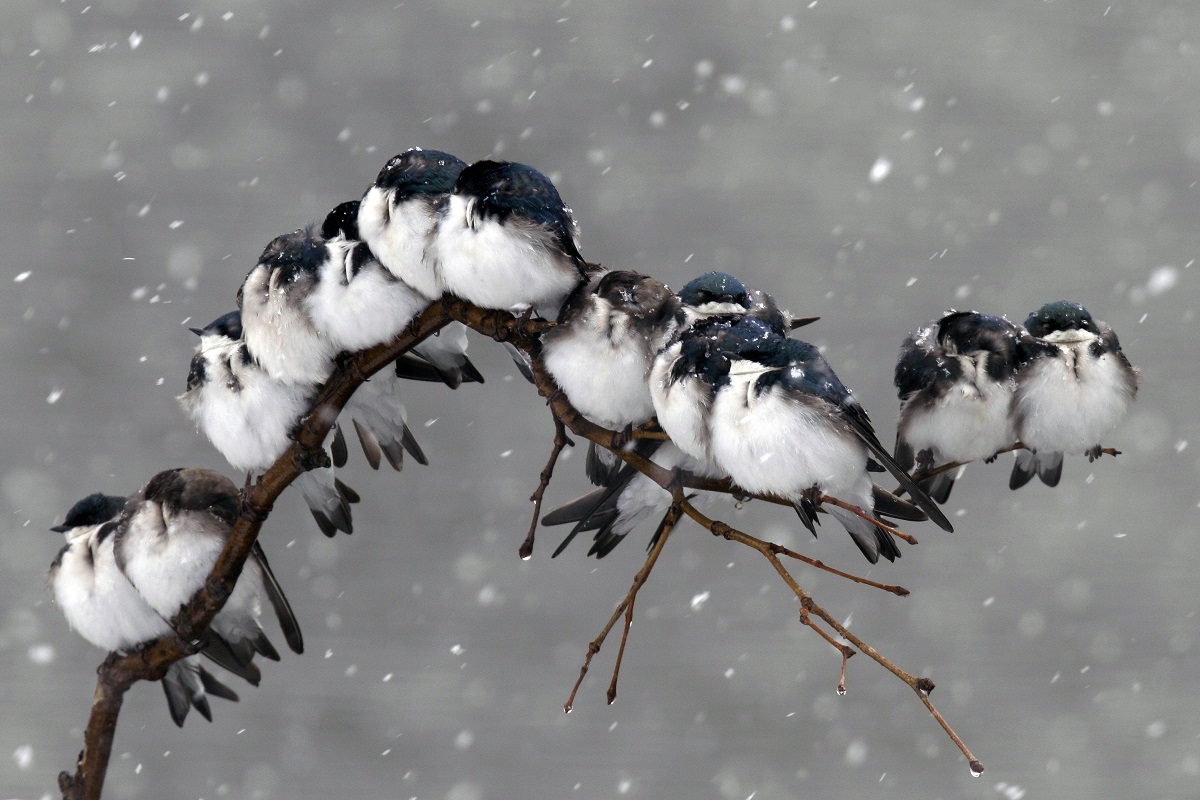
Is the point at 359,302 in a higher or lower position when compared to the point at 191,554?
higher

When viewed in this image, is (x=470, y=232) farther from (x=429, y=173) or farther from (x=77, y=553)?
(x=77, y=553)

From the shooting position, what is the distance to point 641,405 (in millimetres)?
1140

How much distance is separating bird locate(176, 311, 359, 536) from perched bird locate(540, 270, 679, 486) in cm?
33

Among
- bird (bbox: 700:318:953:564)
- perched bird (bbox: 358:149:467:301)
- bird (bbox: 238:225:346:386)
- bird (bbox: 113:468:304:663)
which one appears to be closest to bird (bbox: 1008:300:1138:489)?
bird (bbox: 700:318:953:564)

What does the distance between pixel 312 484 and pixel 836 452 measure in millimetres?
685

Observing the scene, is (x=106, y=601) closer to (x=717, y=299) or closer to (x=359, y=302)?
(x=359, y=302)

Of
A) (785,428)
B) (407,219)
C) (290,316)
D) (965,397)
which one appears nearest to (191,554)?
(290,316)

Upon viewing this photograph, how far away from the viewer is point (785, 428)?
0.96m

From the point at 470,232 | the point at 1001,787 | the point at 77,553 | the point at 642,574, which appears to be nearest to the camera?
the point at 642,574

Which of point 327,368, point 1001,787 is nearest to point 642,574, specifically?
point 327,368

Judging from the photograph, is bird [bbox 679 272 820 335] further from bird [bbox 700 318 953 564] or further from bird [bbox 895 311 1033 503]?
bird [bbox 895 311 1033 503]

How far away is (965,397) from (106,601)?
954mm

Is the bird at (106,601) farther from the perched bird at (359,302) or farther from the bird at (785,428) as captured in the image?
the bird at (785,428)

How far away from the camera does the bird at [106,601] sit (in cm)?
135
